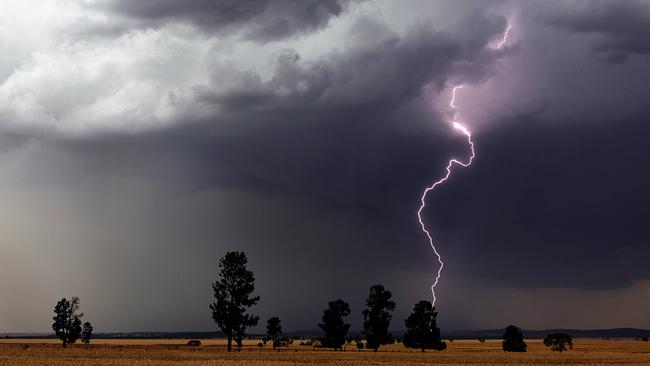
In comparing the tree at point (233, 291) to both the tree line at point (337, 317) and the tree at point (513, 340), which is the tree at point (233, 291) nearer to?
the tree line at point (337, 317)

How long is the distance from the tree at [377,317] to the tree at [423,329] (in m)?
7.16

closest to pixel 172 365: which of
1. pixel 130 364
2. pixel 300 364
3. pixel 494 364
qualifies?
pixel 130 364

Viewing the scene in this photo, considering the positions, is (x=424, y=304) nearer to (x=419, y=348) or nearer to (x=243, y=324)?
(x=419, y=348)

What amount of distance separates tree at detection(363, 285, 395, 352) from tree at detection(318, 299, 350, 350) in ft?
21.3

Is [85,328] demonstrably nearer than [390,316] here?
No

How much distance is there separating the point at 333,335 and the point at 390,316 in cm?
1327

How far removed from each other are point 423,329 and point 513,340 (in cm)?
1978

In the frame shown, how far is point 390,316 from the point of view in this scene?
12350 cm

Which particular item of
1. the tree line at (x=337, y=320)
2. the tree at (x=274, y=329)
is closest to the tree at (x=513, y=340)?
the tree line at (x=337, y=320)

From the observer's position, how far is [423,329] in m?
127

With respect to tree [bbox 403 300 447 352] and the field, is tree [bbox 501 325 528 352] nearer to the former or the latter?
tree [bbox 403 300 447 352]

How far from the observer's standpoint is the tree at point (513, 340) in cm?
12925

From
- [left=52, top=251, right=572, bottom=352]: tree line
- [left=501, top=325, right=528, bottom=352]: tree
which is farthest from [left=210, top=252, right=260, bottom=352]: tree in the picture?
[left=501, top=325, right=528, bottom=352]: tree

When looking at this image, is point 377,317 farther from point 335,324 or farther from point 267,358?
point 267,358
